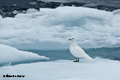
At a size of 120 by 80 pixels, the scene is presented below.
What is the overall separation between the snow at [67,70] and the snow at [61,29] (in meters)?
1.40

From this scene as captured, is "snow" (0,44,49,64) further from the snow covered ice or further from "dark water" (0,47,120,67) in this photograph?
"dark water" (0,47,120,67)

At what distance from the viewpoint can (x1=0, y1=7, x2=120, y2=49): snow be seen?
5.70m

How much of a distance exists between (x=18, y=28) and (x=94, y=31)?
192cm

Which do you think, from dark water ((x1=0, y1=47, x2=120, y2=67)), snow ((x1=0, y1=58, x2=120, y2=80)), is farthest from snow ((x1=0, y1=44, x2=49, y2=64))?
dark water ((x1=0, y1=47, x2=120, y2=67))

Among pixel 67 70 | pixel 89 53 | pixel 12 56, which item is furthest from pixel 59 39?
pixel 67 70

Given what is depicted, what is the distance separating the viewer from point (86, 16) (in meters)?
7.00

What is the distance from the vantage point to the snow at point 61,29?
5.70m

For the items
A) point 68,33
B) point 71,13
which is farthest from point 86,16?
point 68,33

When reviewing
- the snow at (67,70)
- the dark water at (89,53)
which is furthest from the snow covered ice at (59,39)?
the dark water at (89,53)

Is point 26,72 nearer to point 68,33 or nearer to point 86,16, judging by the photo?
point 68,33

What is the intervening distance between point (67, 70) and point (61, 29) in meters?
2.72

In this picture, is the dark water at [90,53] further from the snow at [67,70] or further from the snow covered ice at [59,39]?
the snow at [67,70]

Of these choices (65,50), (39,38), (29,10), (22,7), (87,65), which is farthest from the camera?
(22,7)

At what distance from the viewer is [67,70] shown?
12.5ft
